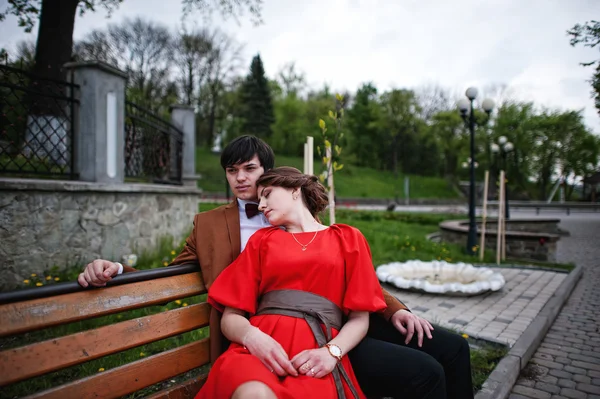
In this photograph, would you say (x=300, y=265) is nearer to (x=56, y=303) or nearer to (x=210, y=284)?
(x=210, y=284)

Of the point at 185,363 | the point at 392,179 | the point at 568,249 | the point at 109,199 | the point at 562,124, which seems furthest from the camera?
the point at 392,179

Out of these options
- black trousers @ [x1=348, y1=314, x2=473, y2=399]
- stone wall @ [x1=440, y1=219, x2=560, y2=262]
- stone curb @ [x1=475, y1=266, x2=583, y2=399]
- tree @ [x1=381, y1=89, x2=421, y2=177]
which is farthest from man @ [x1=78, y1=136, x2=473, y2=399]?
tree @ [x1=381, y1=89, x2=421, y2=177]

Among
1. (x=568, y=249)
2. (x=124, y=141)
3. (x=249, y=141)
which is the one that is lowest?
(x=568, y=249)

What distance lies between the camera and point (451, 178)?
44.3m

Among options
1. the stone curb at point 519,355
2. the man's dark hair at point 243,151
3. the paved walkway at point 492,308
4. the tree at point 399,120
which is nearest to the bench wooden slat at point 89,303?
the man's dark hair at point 243,151

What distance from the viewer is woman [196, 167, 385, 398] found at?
148 cm

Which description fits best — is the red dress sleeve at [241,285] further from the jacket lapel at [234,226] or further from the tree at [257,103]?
the tree at [257,103]

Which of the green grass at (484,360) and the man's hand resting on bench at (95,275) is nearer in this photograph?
the man's hand resting on bench at (95,275)

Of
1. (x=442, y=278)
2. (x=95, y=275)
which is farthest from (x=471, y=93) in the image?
(x=95, y=275)

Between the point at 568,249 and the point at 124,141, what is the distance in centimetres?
1239

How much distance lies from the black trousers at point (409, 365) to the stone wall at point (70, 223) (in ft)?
13.5

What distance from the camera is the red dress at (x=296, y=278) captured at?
1.63 meters

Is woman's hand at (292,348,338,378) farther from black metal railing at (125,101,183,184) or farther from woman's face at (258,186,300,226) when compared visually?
black metal railing at (125,101,183,184)

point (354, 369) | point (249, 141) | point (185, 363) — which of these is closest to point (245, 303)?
point (185, 363)
